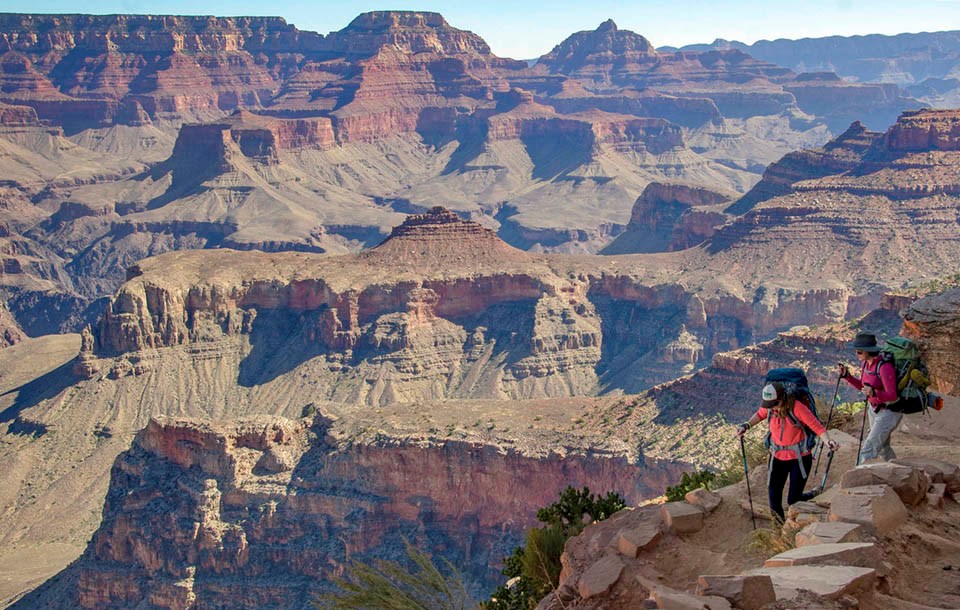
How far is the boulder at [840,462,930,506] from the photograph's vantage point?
15836mm

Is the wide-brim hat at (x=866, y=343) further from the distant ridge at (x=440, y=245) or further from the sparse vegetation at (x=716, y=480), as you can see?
the distant ridge at (x=440, y=245)

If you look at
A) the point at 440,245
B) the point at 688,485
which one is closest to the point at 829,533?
the point at 688,485

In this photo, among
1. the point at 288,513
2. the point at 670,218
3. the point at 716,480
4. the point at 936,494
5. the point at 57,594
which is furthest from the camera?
the point at 670,218

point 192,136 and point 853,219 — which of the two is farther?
point 192,136

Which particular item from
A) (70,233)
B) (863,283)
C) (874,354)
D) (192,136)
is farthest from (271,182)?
(874,354)

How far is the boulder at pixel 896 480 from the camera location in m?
15.8

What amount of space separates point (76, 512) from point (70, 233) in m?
128

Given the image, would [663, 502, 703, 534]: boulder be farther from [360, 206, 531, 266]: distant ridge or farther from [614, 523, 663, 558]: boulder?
[360, 206, 531, 266]: distant ridge

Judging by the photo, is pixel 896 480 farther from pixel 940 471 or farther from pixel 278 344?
pixel 278 344

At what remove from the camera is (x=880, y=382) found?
1866cm

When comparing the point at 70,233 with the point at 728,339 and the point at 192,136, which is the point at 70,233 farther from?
the point at 728,339

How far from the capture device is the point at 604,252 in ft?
495

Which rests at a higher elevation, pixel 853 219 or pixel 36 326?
pixel 853 219

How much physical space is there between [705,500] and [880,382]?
3614 mm
